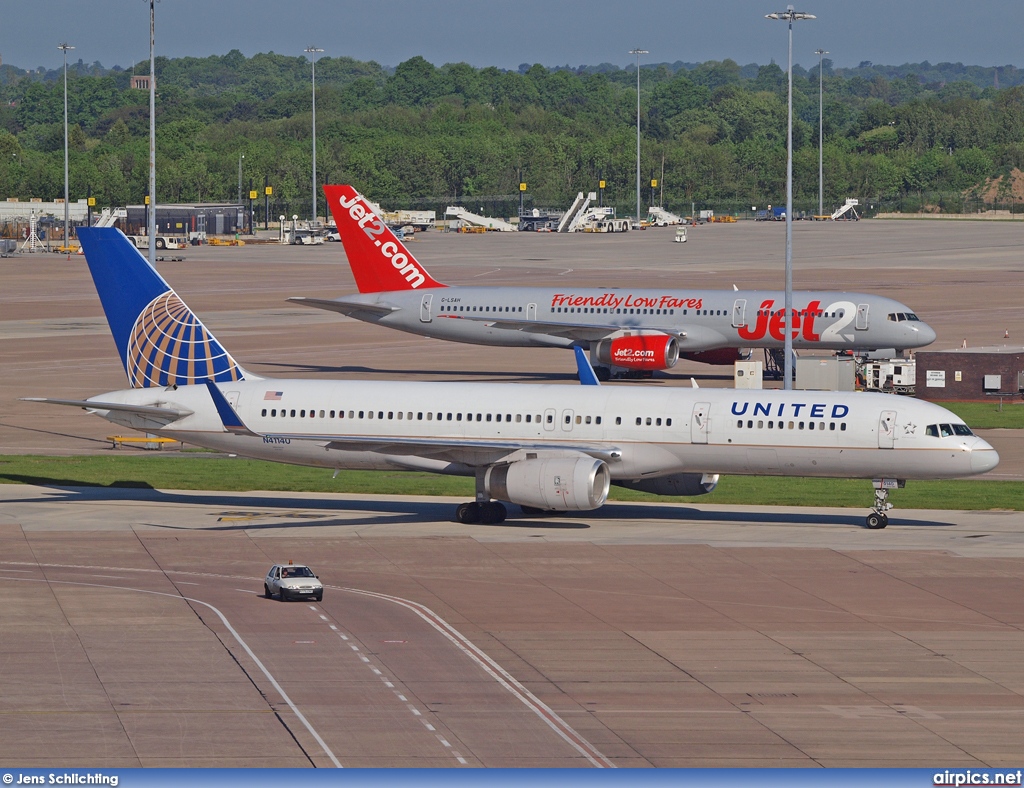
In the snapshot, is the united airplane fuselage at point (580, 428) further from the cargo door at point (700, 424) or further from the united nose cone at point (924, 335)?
the united nose cone at point (924, 335)

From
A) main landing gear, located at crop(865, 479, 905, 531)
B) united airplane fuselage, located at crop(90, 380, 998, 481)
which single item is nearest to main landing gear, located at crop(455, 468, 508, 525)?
united airplane fuselage, located at crop(90, 380, 998, 481)

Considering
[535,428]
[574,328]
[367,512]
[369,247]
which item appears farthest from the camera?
[369,247]

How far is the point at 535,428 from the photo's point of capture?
1889 inches

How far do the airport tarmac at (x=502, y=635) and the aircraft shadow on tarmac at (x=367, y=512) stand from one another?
19 centimetres

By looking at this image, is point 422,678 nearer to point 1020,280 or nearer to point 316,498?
point 316,498

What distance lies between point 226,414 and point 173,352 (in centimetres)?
548

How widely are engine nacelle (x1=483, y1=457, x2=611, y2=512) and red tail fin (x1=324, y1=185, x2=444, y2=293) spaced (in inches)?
1547

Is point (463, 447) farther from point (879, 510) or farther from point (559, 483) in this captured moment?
point (879, 510)

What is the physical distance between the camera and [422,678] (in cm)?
3144

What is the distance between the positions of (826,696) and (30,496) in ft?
105

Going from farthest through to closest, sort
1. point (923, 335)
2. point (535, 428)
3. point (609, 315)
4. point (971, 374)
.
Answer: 1. point (609, 315)
2. point (923, 335)
3. point (971, 374)
4. point (535, 428)

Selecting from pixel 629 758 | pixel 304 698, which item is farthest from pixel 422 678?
pixel 629 758

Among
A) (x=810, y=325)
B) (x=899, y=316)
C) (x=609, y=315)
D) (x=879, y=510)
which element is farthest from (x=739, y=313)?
(x=879, y=510)

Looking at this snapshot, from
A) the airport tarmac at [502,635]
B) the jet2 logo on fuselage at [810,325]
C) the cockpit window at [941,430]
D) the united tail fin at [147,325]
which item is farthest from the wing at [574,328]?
the cockpit window at [941,430]
